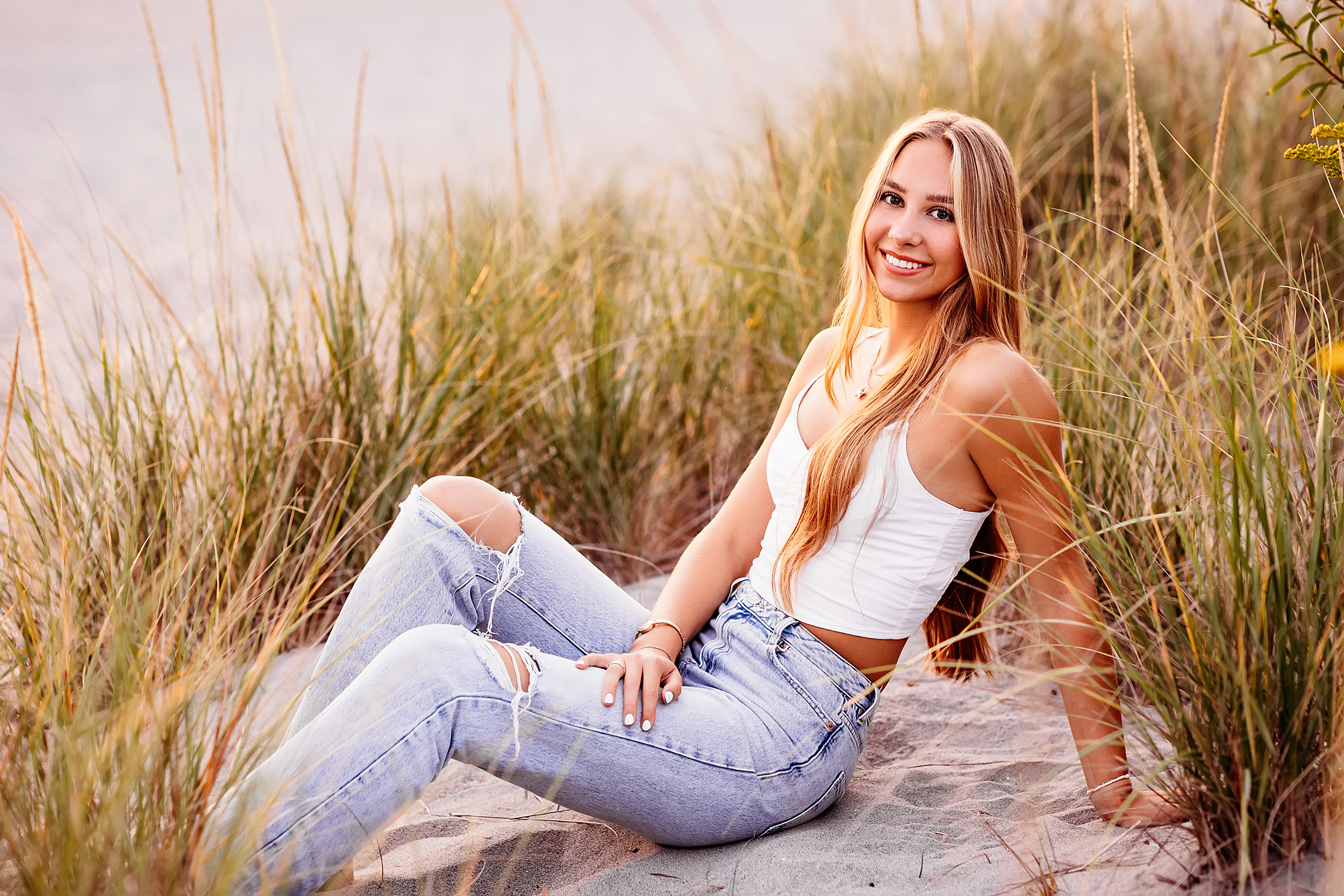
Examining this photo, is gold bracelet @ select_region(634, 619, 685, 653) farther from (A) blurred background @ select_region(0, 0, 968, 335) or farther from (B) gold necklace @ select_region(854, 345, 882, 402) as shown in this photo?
(A) blurred background @ select_region(0, 0, 968, 335)

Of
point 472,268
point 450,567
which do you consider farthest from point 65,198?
point 450,567

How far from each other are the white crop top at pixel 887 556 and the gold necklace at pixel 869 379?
16 centimetres

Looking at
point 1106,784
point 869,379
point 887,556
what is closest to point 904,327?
point 869,379

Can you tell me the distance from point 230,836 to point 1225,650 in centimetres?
119

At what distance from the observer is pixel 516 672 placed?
1.56 meters

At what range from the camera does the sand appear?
143 cm

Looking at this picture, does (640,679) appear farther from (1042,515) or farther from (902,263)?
A: (902,263)

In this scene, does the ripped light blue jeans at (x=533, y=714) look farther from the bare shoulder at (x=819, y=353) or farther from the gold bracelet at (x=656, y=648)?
the bare shoulder at (x=819, y=353)

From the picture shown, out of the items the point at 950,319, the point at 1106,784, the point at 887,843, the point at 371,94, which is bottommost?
the point at 887,843

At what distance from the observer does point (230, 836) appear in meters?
1.22

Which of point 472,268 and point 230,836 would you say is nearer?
point 230,836

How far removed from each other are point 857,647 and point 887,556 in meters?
0.16

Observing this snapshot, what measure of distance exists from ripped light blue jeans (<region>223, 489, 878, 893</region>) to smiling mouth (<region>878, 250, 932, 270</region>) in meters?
0.63

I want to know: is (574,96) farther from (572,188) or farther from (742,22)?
(572,188)
